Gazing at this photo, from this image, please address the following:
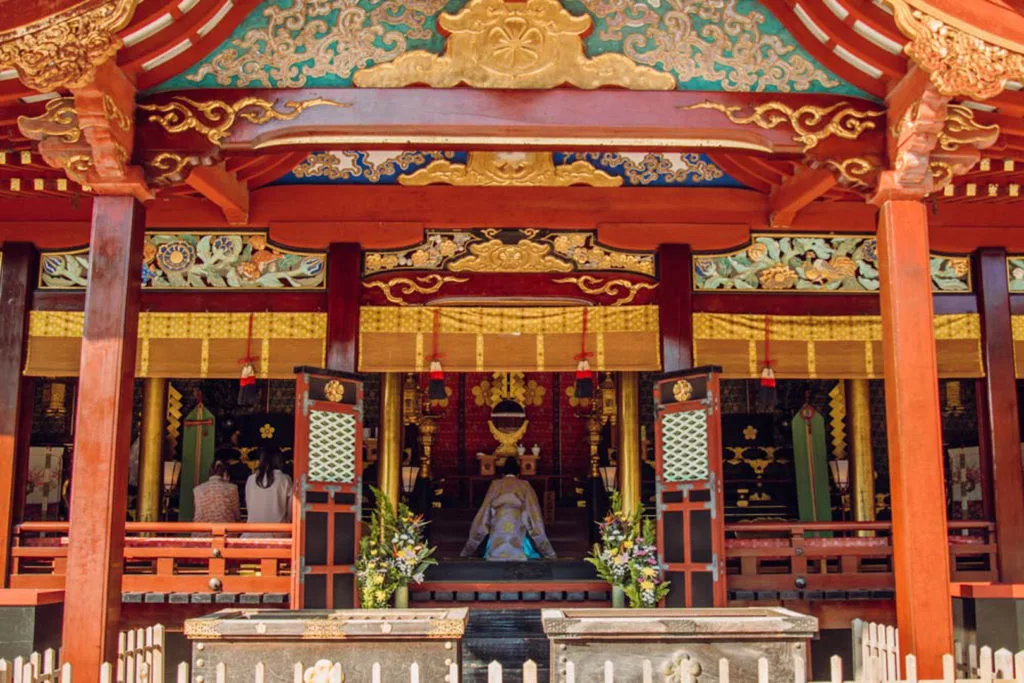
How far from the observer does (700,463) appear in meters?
10.1

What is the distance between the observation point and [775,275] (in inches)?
450

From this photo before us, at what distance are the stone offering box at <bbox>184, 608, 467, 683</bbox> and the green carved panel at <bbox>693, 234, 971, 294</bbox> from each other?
5.83m

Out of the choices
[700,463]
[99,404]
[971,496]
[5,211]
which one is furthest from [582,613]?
[971,496]

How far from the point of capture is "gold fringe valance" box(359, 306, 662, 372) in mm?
11344

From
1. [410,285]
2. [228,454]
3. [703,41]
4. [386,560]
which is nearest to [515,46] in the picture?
[703,41]

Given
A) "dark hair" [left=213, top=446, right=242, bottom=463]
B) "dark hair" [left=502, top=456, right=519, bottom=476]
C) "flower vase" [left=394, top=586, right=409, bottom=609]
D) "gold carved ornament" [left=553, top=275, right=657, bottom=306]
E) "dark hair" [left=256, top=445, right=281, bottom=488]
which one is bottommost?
"flower vase" [left=394, top=586, right=409, bottom=609]

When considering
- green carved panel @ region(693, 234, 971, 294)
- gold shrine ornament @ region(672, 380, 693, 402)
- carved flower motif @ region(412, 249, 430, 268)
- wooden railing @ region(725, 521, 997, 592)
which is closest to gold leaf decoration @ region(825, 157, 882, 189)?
gold shrine ornament @ region(672, 380, 693, 402)

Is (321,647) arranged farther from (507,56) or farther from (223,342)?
(223,342)

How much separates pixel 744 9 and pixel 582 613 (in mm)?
4548

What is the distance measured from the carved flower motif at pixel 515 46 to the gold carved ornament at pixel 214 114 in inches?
59.0

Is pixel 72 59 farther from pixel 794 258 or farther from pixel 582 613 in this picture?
pixel 794 258

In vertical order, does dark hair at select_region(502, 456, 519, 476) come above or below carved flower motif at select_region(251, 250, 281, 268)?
below

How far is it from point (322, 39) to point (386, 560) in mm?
4895

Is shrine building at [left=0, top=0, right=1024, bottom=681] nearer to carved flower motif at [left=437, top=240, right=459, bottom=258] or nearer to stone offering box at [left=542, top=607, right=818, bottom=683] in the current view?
carved flower motif at [left=437, top=240, right=459, bottom=258]
